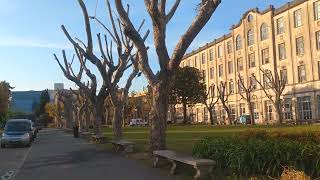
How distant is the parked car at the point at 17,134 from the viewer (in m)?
34.9

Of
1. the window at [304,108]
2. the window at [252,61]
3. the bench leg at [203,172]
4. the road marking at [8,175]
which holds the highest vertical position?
the window at [252,61]

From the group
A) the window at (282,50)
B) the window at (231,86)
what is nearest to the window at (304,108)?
the window at (282,50)

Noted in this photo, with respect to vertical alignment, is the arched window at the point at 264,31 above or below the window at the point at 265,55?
above

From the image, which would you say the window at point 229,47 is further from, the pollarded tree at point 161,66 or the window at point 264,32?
the pollarded tree at point 161,66

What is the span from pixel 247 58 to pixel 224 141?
7612 cm

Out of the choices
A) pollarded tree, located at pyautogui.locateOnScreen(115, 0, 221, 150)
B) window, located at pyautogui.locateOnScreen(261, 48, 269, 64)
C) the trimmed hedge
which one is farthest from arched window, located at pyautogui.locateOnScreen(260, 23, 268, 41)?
the trimmed hedge

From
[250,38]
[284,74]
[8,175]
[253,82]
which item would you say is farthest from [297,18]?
[8,175]

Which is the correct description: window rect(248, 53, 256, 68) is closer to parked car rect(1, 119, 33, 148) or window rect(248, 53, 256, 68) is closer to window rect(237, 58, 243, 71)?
window rect(237, 58, 243, 71)

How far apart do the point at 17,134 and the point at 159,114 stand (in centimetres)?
1861

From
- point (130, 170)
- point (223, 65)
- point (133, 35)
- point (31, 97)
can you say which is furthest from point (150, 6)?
point (31, 97)

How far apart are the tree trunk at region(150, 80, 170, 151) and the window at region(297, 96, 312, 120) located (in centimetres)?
5607

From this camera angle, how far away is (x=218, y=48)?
104m

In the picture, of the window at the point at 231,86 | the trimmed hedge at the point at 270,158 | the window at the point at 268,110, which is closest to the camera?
the trimmed hedge at the point at 270,158

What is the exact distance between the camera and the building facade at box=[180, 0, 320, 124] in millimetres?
71375
